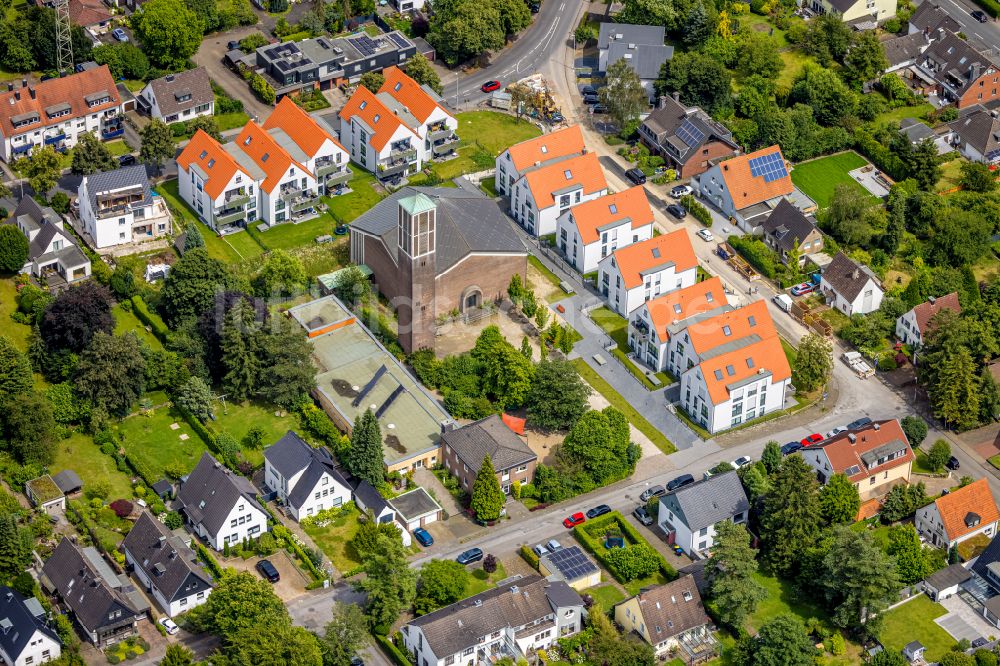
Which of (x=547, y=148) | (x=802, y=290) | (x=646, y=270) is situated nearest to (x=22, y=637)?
(x=646, y=270)

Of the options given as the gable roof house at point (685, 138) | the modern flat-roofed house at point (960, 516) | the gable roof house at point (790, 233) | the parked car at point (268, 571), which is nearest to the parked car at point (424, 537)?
the parked car at point (268, 571)

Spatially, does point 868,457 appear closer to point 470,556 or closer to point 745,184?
point 470,556

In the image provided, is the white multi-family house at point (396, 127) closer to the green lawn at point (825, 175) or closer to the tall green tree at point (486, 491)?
the green lawn at point (825, 175)

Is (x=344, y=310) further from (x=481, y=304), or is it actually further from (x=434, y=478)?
(x=434, y=478)

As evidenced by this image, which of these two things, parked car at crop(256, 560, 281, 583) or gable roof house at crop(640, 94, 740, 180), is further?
gable roof house at crop(640, 94, 740, 180)

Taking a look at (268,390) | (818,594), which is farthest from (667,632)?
(268,390)

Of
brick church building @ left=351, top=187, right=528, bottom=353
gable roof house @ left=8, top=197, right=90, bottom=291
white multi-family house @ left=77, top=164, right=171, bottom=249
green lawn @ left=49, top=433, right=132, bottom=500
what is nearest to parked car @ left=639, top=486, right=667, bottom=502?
brick church building @ left=351, top=187, right=528, bottom=353

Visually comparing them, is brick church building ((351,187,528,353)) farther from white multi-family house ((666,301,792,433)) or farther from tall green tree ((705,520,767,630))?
tall green tree ((705,520,767,630))
